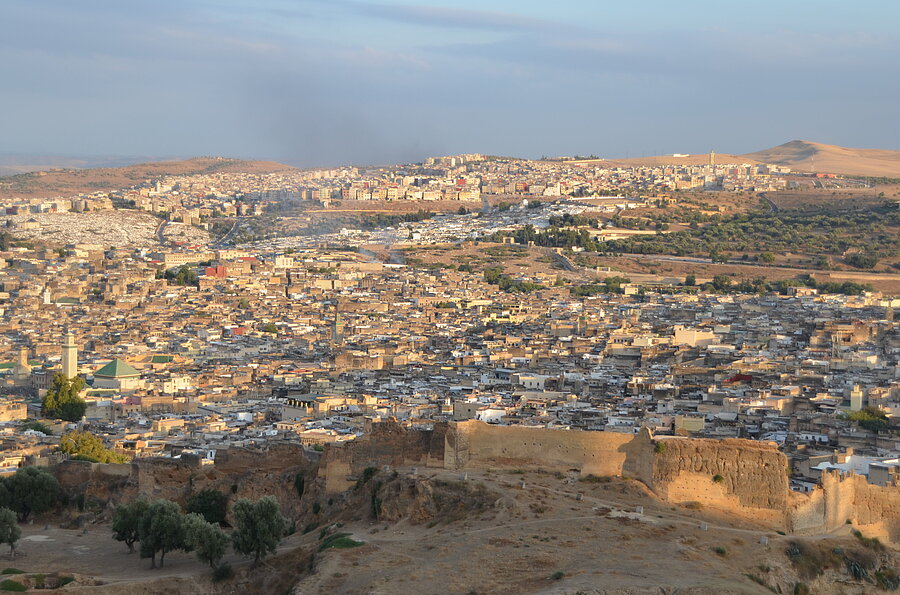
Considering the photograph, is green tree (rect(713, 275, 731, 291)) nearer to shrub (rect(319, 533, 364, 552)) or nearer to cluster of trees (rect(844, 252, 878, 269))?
cluster of trees (rect(844, 252, 878, 269))

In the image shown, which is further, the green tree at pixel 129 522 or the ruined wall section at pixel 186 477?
the ruined wall section at pixel 186 477

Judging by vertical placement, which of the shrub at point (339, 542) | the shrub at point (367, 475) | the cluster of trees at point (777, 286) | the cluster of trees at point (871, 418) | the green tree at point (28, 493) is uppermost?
the shrub at point (367, 475)

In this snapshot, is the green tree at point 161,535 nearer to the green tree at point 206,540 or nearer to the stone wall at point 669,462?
the green tree at point 206,540

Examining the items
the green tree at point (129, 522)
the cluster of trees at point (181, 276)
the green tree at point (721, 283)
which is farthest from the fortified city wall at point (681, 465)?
the cluster of trees at point (181, 276)

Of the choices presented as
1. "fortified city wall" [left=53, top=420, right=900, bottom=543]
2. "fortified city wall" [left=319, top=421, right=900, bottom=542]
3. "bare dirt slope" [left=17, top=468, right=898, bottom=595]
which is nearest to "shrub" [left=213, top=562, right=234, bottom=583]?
"bare dirt slope" [left=17, top=468, right=898, bottom=595]

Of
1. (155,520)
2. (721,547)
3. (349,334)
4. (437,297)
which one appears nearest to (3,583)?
(155,520)

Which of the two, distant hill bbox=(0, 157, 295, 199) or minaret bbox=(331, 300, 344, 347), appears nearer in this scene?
minaret bbox=(331, 300, 344, 347)
